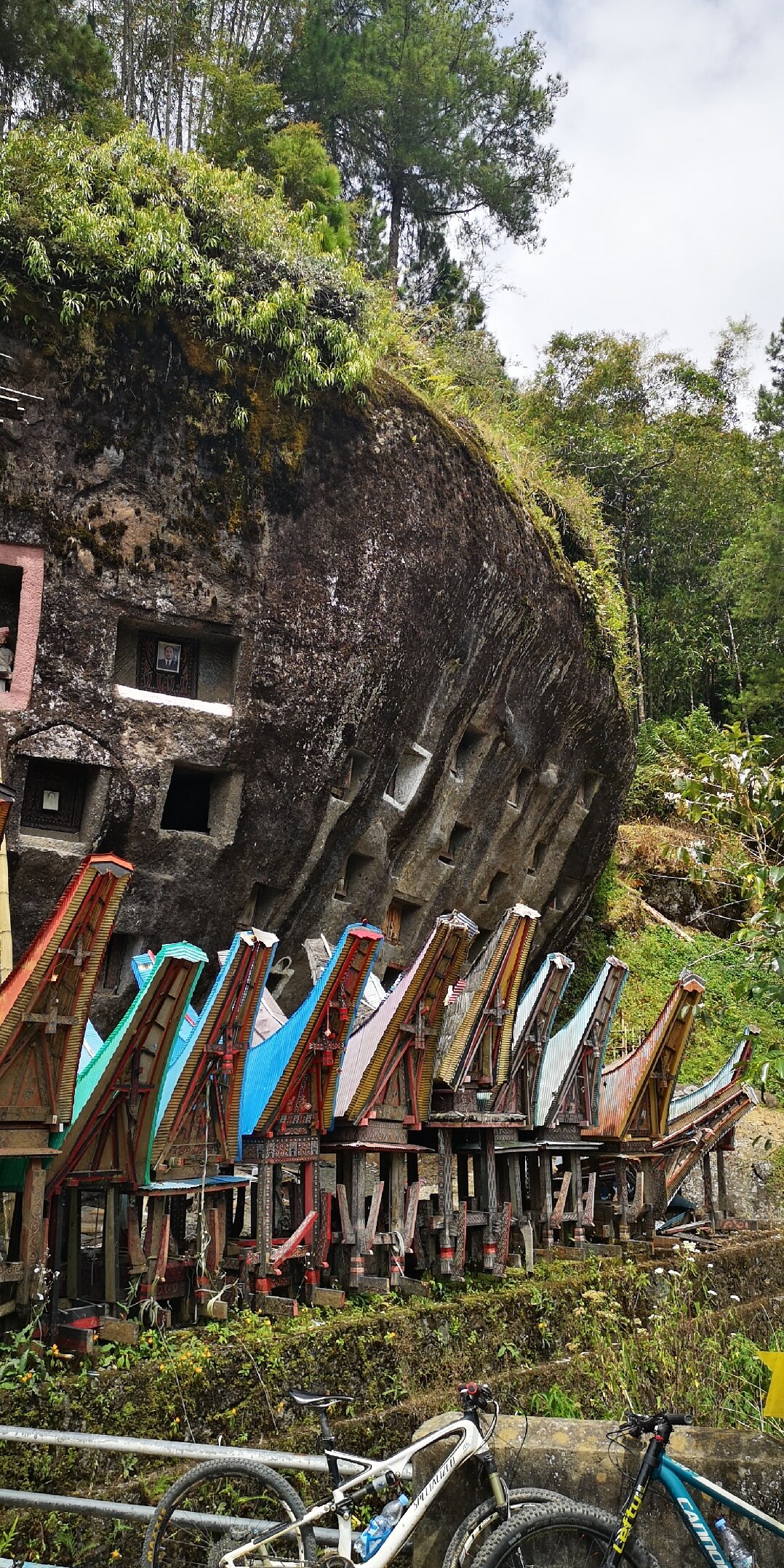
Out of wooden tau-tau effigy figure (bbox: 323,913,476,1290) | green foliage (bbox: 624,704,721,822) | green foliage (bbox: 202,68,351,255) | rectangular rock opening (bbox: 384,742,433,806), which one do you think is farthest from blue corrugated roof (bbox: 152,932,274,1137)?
green foliage (bbox: 624,704,721,822)

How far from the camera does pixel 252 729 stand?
45.9 feet

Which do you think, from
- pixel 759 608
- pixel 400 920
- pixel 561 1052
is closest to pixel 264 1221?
pixel 561 1052

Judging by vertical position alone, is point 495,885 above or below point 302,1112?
above

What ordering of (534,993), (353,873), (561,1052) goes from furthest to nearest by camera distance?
(353,873) → (561,1052) → (534,993)

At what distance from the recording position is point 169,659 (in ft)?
46.0

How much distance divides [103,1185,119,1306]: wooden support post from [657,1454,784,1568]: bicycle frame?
362cm

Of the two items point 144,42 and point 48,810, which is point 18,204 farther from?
point 144,42

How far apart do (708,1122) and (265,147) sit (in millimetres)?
15574

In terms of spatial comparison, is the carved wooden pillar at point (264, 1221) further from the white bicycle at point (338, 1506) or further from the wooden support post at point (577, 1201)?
the wooden support post at point (577, 1201)

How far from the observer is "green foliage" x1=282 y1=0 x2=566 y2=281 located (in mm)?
26703

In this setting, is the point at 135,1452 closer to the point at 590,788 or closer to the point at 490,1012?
the point at 490,1012

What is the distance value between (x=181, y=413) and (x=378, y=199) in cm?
1787

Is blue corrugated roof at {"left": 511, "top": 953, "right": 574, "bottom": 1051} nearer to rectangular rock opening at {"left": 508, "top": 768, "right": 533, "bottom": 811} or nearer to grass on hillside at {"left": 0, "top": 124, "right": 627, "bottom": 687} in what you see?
grass on hillside at {"left": 0, "top": 124, "right": 627, "bottom": 687}

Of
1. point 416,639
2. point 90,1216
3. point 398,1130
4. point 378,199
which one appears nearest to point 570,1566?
point 398,1130
